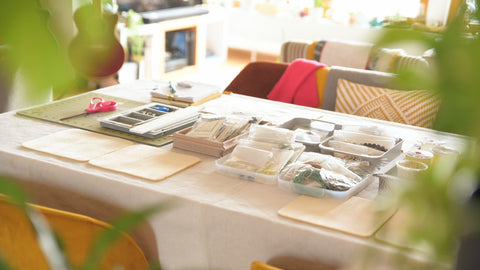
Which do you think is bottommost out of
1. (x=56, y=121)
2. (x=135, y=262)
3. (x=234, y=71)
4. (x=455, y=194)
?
(x=234, y=71)

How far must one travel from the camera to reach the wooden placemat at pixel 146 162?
155 cm

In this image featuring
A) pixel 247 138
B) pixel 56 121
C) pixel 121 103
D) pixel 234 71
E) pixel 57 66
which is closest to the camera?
pixel 57 66

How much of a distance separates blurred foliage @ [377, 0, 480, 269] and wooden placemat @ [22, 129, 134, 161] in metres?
1.44

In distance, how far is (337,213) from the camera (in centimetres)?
134

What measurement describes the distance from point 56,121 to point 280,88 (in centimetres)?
137

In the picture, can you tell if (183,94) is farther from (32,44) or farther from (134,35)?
(134,35)

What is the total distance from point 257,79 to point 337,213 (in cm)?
185

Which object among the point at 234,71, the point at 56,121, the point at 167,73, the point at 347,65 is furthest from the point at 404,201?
the point at 234,71

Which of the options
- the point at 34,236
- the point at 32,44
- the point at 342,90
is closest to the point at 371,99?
the point at 342,90

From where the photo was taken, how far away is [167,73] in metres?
5.91

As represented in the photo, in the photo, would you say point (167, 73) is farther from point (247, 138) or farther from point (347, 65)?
point (247, 138)

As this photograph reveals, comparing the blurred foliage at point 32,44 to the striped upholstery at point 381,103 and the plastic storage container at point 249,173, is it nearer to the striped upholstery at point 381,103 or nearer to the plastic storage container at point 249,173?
the plastic storage container at point 249,173

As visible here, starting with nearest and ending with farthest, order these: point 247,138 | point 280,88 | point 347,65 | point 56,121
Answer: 1. point 247,138
2. point 56,121
3. point 280,88
4. point 347,65

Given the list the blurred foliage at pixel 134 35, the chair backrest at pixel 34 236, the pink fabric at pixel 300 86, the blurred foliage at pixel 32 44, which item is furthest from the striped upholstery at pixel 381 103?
the blurred foliage at pixel 134 35
